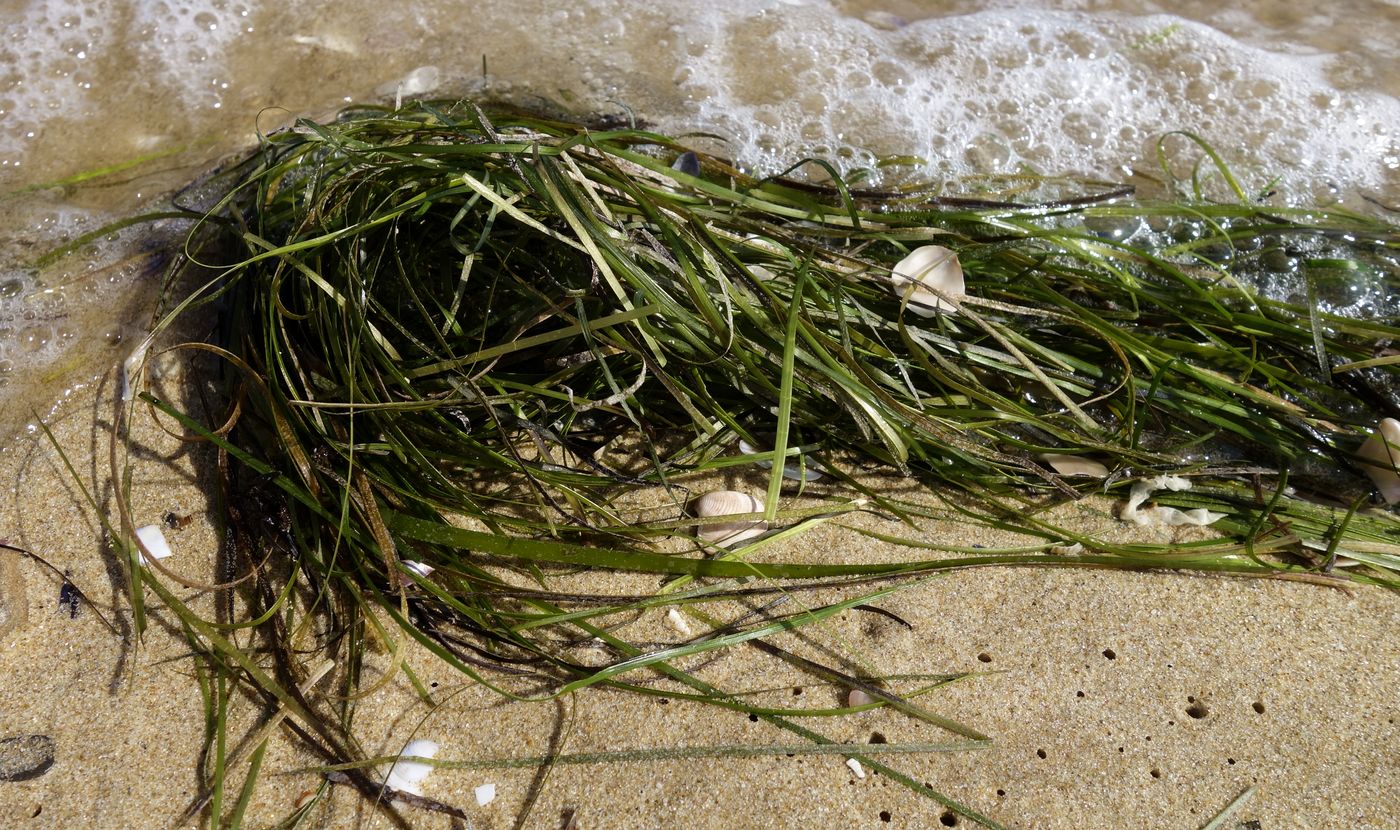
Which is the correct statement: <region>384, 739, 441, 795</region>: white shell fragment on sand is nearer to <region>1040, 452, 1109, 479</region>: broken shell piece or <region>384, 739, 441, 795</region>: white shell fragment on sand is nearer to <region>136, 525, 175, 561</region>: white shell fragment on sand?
<region>136, 525, 175, 561</region>: white shell fragment on sand

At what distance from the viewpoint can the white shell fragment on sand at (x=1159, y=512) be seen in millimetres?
1818

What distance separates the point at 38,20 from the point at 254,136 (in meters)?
1.07

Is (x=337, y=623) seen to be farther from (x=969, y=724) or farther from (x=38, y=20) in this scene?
(x=38, y=20)

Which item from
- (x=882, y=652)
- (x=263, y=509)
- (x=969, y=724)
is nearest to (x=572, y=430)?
(x=263, y=509)

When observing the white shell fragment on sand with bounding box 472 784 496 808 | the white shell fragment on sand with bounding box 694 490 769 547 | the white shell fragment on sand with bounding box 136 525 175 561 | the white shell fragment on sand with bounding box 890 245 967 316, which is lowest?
the white shell fragment on sand with bounding box 472 784 496 808

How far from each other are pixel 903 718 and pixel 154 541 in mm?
1473

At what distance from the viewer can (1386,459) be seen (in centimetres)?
A: 188

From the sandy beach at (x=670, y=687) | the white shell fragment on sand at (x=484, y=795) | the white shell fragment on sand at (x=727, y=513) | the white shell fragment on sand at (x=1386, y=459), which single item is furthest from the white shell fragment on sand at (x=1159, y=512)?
the white shell fragment on sand at (x=484, y=795)

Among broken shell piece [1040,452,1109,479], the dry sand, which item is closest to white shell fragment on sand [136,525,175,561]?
the dry sand

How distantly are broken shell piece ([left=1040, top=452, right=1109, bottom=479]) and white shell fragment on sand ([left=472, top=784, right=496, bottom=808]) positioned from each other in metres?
1.29

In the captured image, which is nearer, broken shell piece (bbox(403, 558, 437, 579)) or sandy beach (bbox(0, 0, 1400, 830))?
sandy beach (bbox(0, 0, 1400, 830))

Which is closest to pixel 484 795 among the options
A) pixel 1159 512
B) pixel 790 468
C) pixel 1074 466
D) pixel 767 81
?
pixel 790 468

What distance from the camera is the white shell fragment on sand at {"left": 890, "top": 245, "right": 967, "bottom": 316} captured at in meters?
1.89

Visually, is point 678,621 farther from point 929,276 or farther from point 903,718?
point 929,276
